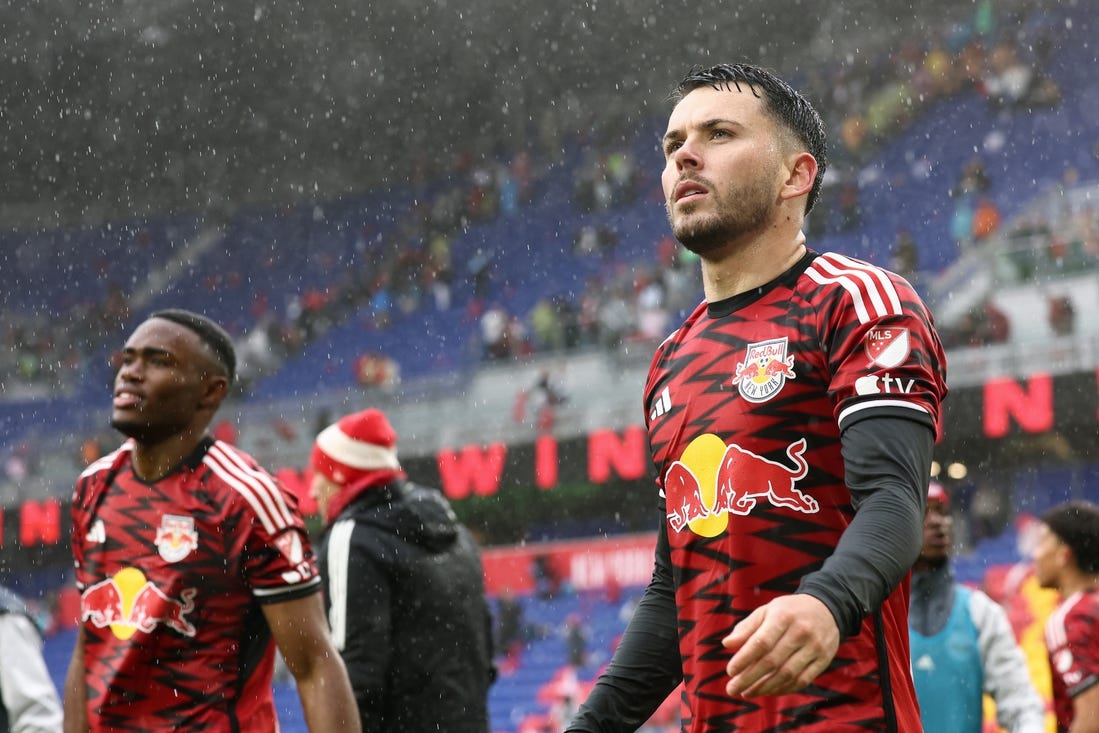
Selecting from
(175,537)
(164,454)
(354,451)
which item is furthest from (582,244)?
(175,537)

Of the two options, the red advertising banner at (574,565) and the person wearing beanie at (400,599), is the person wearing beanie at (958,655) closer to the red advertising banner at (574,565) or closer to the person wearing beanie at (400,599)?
the person wearing beanie at (400,599)

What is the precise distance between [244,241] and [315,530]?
8.55 meters

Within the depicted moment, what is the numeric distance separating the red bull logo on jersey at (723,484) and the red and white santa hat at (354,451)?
2679mm

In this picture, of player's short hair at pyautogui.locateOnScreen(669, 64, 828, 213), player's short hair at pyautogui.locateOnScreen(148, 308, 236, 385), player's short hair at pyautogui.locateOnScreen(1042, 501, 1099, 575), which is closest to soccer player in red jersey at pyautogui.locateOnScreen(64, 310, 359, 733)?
player's short hair at pyautogui.locateOnScreen(148, 308, 236, 385)

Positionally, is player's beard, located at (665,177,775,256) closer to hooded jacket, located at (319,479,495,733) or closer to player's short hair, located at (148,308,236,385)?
player's short hair, located at (148,308,236,385)

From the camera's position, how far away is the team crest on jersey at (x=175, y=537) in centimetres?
380

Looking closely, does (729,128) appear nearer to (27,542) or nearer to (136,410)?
(136,410)

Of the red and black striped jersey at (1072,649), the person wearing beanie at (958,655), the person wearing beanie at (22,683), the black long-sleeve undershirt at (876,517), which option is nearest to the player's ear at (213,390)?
the person wearing beanie at (22,683)

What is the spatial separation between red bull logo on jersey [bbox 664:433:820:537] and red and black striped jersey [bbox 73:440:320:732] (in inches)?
63.5

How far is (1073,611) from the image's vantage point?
202 inches

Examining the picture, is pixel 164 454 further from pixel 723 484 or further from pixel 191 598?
pixel 723 484


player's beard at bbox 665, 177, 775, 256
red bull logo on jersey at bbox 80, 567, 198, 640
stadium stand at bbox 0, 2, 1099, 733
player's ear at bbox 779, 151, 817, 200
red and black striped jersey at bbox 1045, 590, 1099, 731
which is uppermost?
stadium stand at bbox 0, 2, 1099, 733

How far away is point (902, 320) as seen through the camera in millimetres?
2164

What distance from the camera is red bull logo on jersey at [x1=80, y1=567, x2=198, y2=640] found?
12.3 ft
